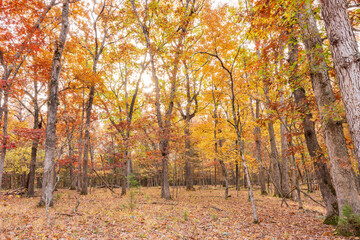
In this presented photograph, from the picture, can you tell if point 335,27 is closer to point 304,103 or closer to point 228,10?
point 304,103

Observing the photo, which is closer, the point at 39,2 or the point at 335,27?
the point at 335,27

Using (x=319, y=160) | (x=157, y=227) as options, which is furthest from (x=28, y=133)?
(x=319, y=160)

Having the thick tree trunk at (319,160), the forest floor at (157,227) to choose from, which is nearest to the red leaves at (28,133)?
the forest floor at (157,227)

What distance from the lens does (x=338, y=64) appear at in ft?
12.2

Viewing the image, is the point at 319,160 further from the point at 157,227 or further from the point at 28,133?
the point at 28,133

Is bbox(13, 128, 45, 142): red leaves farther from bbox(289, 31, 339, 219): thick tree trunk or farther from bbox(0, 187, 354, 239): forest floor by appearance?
bbox(289, 31, 339, 219): thick tree trunk

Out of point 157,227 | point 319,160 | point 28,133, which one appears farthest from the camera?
point 28,133

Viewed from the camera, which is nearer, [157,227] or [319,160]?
[157,227]

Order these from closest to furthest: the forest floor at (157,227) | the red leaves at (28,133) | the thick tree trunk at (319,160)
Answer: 1. the forest floor at (157,227)
2. the thick tree trunk at (319,160)
3. the red leaves at (28,133)

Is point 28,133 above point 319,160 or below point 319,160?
above

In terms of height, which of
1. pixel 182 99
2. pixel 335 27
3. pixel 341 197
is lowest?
pixel 341 197

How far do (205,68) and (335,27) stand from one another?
1097 centimetres

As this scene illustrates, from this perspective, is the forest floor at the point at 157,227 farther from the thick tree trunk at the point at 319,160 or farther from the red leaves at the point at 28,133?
the red leaves at the point at 28,133

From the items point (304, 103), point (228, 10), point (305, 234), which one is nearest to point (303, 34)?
point (304, 103)
